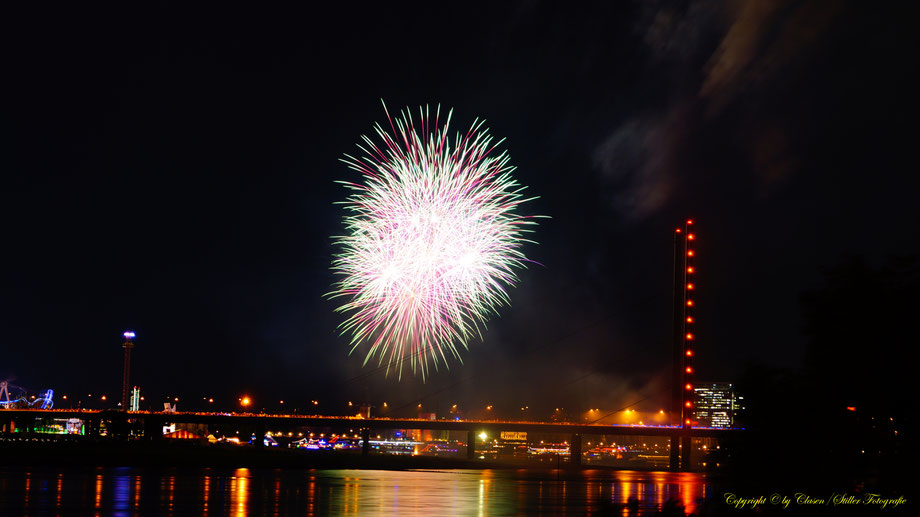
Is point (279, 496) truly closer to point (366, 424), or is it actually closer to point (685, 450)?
point (685, 450)

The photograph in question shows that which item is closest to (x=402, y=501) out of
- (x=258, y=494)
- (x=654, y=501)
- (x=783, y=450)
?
(x=258, y=494)

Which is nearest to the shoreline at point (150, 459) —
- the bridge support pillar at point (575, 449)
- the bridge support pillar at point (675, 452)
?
the bridge support pillar at point (675, 452)

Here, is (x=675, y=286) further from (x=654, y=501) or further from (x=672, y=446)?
(x=654, y=501)

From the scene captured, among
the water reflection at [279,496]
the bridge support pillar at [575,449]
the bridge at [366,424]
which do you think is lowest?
the bridge support pillar at [575,449]

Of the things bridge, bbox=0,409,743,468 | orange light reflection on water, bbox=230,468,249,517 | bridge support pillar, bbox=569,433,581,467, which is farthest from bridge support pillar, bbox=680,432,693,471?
orange light reflection on water, bbox=230,468,249,517

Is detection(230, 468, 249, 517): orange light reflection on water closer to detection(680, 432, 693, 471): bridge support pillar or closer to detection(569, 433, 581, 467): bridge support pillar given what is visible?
detection(680, 432, 693, 471): bridge support pillar

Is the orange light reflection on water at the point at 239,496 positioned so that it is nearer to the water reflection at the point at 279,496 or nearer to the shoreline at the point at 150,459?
the water reflection at the point at 279,496

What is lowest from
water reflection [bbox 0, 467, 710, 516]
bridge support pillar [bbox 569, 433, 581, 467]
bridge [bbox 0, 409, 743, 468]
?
bridge support pillar [bbox 569, 433, 581, 467]

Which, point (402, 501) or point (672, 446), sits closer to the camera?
point (402, 501)
